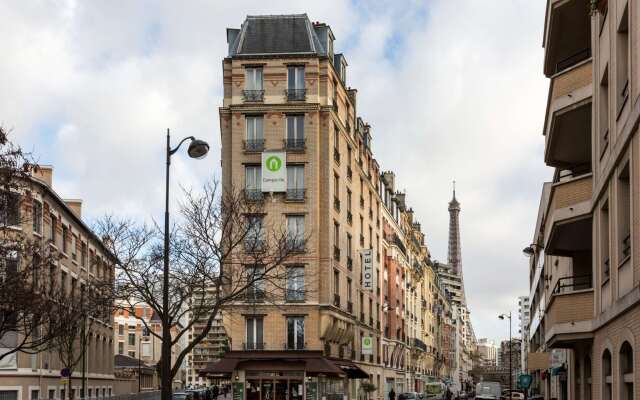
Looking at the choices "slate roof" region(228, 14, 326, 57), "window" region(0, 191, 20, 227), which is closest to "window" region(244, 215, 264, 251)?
"window" region(0, 191, 20, 227)

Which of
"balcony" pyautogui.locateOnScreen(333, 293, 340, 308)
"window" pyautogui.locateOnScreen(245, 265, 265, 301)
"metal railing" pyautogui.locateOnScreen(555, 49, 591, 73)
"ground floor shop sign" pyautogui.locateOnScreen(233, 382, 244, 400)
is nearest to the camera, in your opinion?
"metal railing" pyautogui.locateOnScreen(555, 49, 591, 73)

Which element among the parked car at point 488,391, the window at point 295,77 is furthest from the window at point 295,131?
the parked car at point 488,391

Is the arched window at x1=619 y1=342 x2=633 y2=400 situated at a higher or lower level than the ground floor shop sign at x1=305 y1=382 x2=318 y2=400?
higher

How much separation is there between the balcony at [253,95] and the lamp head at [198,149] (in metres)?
28.6

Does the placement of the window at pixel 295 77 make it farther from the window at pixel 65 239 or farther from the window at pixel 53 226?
the window at pixel 65 239

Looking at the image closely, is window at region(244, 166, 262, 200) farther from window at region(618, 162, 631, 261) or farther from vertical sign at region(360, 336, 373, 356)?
window at region(618, 162, 631, 261)

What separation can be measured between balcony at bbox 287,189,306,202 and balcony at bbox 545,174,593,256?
30.1 meters

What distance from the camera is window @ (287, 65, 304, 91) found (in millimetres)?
50750

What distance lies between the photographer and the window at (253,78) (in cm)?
5053

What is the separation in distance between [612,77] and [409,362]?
77.3 m

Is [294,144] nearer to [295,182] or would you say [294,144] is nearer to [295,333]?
[295,182]

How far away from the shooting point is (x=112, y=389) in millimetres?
69750

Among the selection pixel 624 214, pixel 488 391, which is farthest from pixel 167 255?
pixel 488 391

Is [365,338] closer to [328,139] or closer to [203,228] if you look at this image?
[328,139]
